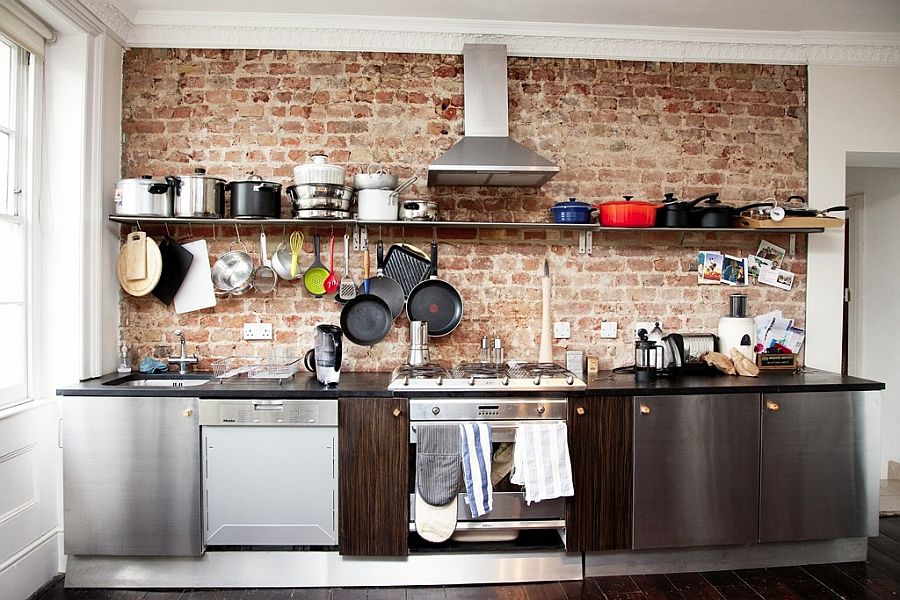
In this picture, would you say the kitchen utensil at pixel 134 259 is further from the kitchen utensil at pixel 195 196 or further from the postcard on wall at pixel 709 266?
the postcard on wall at pixel 709 266

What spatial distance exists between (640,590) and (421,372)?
58.1 inches

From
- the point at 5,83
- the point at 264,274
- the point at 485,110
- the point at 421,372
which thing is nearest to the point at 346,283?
the point at 264,274

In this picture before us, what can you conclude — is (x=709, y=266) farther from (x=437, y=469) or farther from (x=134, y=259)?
(x=134, y=259)

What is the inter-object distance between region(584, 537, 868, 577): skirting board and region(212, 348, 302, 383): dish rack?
1.86 m

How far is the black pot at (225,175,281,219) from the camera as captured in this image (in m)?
3.19

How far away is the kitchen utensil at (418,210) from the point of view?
10.7ft

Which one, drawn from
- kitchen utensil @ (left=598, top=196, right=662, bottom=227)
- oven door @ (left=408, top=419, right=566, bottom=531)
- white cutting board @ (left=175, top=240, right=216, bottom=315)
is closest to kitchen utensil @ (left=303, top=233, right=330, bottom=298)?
white cutting board @ (left=175, top=240, right=216, bottom=315)

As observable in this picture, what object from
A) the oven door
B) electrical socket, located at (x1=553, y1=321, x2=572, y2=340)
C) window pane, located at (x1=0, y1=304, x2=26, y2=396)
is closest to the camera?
window pane, located at (x1=0, y1=304, x2=26, y2=396)

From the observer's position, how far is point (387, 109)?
11.5 feet

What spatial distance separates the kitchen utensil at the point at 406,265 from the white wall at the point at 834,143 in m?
Result: 2.33

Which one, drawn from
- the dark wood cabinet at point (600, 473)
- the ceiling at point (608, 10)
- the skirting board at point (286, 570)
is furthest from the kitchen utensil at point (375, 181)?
A: the skirting board at point (286, 570)

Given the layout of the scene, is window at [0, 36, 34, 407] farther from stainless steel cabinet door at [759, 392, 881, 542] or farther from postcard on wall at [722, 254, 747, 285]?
postcard on wall at [722, 254, 747, 285]

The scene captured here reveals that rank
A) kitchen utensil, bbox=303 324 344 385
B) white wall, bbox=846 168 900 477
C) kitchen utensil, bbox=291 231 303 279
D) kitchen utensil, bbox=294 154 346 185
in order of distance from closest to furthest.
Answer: kitchen utensil, bbox=303 324 344 385
kitchen utensil, bbox=294 154 346 185
kitchen utensil, bbox=291 231 303 279
white wall, bbox=846 168 900 477

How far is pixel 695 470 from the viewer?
3.00 m
